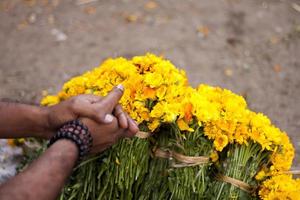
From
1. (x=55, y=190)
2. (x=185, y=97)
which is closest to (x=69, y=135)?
(x=55, y=190)

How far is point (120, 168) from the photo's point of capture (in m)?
2.38

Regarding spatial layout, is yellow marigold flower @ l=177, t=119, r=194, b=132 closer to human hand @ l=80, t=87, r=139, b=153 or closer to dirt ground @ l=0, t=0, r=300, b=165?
human hand @ l=80, t=87, r=139, b=153

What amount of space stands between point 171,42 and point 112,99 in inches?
120

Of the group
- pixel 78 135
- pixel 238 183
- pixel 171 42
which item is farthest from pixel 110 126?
pixel 171 42

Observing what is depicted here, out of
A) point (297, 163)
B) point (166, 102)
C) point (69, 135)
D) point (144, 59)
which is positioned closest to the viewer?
point (69, 135)

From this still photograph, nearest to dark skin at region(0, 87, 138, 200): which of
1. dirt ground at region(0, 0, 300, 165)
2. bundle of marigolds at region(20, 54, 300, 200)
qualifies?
bundle of marigolds at region(20, 54, 300, 200)

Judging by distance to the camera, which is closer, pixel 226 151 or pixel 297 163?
pixel 226 151

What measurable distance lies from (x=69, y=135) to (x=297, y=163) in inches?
95.9

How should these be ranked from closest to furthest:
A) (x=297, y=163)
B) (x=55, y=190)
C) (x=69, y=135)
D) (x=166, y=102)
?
(x=55, y=190), (x=69, y=135), (x=166, y=102), (x=297, y=163)

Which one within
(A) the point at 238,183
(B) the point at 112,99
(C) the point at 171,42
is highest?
(C) the point at 171,42

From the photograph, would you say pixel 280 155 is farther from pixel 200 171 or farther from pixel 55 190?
pixel 55 190

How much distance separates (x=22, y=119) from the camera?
2.26m

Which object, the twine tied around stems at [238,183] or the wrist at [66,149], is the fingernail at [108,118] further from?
the twine tied around stems at [238,183]

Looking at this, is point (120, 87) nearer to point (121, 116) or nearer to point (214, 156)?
point (121, 116)
